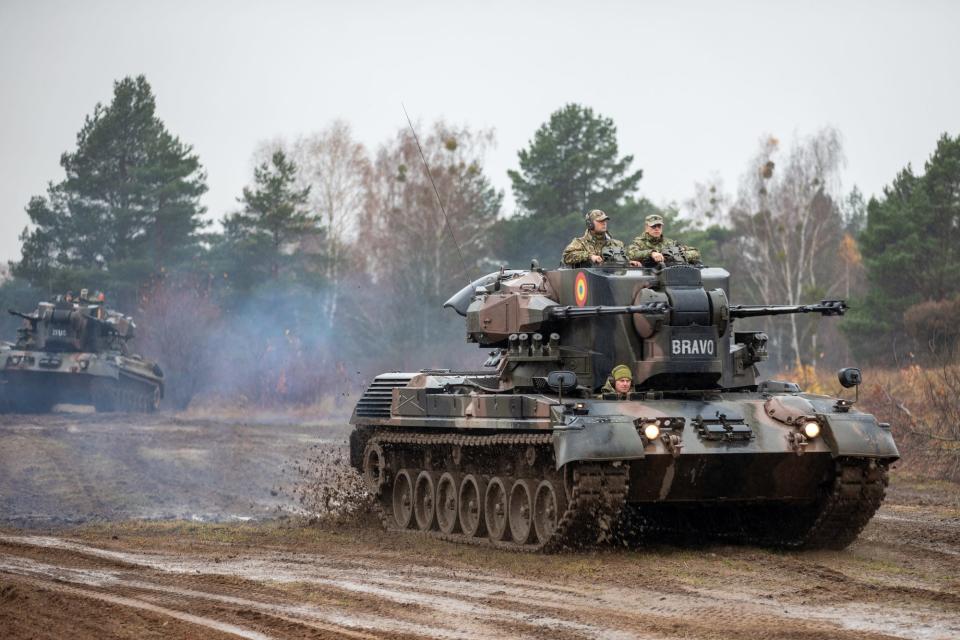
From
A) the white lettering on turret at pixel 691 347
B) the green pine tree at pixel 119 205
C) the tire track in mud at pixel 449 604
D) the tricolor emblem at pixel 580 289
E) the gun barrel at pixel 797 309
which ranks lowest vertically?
the tire track in mud at pixel 449 604

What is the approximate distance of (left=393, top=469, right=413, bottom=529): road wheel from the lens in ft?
57.7

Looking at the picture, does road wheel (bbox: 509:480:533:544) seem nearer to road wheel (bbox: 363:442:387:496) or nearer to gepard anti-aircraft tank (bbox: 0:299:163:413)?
road wheel (bbox: 363:442:387:496)

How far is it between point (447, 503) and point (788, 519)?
3.83 meters

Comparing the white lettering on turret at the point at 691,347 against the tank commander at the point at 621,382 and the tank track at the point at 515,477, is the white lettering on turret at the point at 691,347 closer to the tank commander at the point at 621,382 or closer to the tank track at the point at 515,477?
the tank commander at the point at 621,382

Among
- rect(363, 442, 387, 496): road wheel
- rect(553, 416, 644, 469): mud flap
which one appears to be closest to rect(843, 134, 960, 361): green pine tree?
rect(363, 442, 387, 496): road wheel

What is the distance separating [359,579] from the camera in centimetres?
1237

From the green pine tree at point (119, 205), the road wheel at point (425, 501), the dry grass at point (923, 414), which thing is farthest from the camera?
the green pine tree at point (119, 205)

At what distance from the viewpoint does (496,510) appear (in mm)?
15570

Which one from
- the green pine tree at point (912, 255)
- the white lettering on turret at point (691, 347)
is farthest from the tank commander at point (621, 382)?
the green pine tree at point (912, 255)

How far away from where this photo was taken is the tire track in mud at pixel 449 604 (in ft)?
31.4

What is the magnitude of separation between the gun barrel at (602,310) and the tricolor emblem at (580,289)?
0.58 feet

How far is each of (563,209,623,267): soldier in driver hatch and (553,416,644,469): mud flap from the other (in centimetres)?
256

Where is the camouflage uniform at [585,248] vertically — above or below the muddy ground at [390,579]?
above

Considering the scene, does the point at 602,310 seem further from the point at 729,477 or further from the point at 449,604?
the point at 449,604
